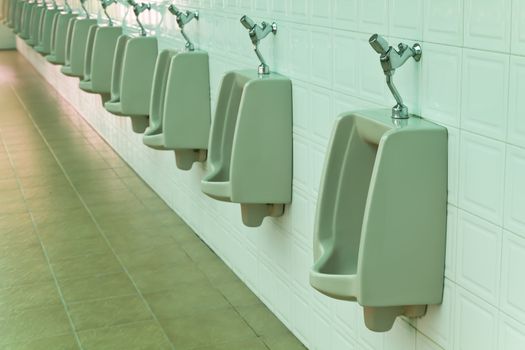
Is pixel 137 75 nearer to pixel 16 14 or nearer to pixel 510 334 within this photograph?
pixel 510 334

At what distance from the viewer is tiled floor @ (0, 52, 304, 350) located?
3.43m

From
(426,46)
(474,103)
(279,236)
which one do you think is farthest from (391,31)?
(279,236)

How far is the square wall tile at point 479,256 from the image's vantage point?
80.0 inches

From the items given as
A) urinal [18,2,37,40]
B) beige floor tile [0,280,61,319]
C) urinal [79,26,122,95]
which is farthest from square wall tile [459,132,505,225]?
urinal [18,2,37,40]

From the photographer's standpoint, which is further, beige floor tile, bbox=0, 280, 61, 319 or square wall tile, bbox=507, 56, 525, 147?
beige floor tile, bbox=0, 280, 61, 319

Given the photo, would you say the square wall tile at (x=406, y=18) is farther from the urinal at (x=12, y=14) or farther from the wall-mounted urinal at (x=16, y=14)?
the urinal at (x=12, y=14)

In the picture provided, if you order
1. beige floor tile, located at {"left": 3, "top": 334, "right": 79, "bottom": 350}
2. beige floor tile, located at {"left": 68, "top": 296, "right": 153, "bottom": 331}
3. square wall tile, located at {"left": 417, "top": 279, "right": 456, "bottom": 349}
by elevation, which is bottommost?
beige floor tile, located at {"left": 3, "top": 334, "right": 79, "bottom": 350}

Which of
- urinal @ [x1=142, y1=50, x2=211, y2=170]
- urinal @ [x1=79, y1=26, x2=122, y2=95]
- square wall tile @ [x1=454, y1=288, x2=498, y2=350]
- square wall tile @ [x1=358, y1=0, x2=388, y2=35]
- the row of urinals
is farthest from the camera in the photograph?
urinal @ [x1=79, y1=26, x2=122, y2=95]

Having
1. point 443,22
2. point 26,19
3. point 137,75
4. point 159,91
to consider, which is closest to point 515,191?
point 443,22

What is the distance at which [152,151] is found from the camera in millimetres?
5566

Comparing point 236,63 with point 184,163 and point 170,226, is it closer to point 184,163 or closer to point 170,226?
point 184,163

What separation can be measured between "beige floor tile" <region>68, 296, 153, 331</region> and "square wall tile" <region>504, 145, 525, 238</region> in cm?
195

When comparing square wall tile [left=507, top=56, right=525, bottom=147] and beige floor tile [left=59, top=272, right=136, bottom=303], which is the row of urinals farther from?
beige floor tile [left=59, top=272, right=136, bottom=303]

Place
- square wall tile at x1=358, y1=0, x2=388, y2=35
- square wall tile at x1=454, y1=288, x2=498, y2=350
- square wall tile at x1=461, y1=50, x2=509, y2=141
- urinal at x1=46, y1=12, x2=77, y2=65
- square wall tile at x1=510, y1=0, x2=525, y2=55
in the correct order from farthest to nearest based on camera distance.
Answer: urinal at x1=46, y1=12, x2=77, y2=65
square wall tile at x1=358, y1=0, x2=388, y2=35
square wall tile at x1=454, y1=288, x2=498, y2=350
square wall tile at x1=461, y1=50, x2=509, y2=141
square wall tile at x1=510, y1=0, x2=525, y2=55
